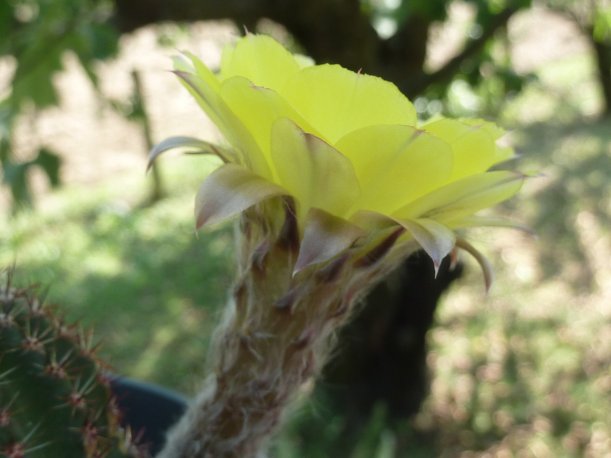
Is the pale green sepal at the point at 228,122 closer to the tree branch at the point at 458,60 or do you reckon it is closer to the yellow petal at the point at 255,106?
the yellow petal at the point at 255,106

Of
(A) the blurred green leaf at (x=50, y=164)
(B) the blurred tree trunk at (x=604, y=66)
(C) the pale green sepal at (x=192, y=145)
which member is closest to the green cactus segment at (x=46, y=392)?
(C) the pale green sepal at (x=192, y=145)

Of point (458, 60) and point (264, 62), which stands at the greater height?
point (264, 62)

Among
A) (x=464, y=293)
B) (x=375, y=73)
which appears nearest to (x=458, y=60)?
(x=375, y=73)

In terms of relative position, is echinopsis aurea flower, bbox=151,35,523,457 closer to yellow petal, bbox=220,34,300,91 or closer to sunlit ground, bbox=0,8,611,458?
yellow petal, bbox=220,34,300,91

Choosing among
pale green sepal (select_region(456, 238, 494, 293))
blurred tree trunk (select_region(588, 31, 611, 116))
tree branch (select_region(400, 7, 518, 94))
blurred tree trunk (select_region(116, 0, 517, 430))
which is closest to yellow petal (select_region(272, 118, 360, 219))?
pale green sepal (select_region(456, 238, 494, 293))

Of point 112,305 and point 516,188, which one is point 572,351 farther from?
point 516,188

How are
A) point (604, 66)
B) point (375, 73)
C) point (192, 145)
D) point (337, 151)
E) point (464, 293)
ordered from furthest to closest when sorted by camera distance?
1. point (604, 66)
2. point (464, 293)
3. point (375, 73)
4. point (192, 145)
5. point (337, 151)

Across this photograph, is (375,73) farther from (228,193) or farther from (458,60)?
(228,193)
